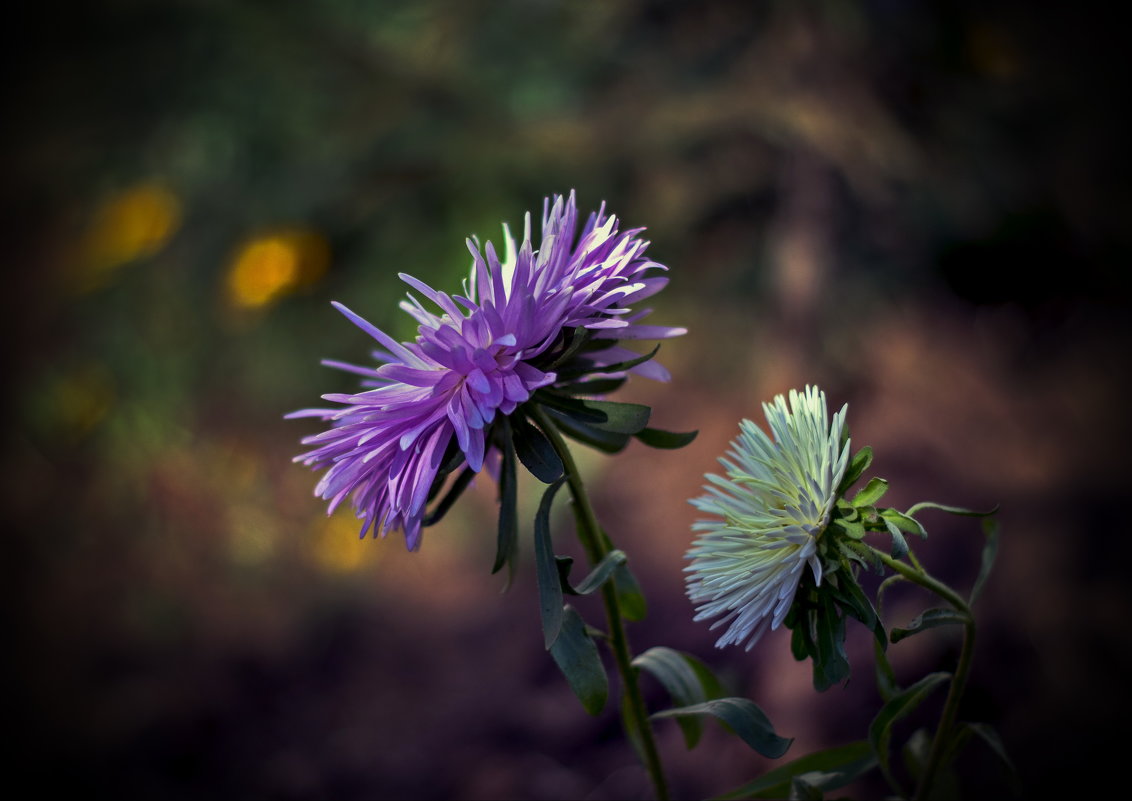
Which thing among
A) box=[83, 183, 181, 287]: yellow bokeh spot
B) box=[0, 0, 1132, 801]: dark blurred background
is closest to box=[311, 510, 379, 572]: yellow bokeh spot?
box=[0, 0, 1132, 801]: dark blurred background

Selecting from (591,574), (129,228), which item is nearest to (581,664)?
(591,574)

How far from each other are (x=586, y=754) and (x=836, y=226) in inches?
38.6

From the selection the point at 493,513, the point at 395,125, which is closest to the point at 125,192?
the point at 395,125

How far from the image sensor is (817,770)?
532 millimetres

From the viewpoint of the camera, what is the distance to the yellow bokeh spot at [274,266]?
1909mm

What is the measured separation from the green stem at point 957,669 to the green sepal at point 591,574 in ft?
0.42

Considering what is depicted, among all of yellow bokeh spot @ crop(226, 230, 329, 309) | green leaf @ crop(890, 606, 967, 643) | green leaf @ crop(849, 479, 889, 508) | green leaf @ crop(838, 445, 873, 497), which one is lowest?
green leaf @ crop(890, 606, 967, 643)

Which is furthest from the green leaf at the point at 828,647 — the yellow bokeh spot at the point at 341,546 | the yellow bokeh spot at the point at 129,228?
the yellow bokeh spot at the point at 129,228

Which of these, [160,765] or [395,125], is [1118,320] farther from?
[160,765]

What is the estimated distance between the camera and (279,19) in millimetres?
1896

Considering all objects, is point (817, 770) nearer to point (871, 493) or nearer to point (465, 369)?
point (871, 493)

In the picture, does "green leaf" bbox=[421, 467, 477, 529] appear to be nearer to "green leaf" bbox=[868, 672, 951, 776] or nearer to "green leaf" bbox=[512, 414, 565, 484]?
"green leaf" bbox=[512, 414, 565, 484]

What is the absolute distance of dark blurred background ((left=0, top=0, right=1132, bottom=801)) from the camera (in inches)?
48.2

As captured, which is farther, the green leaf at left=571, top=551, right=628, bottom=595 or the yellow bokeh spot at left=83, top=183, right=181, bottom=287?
the yellow bokeh spot at left=83, top=183, right=181, bottom=287
